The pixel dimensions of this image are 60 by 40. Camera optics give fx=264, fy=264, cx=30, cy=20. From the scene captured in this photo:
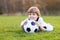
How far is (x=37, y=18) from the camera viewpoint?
4816 mm

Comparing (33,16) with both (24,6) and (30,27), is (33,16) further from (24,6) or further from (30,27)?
(24,6)

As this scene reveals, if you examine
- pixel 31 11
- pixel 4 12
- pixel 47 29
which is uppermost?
pixel 31 11

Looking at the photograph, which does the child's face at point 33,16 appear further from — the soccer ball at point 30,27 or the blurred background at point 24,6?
the blurred background at point 24,6

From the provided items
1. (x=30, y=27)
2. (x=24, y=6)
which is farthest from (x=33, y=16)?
(x=24, y=6)

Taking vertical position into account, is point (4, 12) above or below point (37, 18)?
below

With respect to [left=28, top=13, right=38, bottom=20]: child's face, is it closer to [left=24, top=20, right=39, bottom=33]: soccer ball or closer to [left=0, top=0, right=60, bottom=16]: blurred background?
[left=24, top=20, right=39, bottom=33]: soccer ball

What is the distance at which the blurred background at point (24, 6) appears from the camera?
18.7 m

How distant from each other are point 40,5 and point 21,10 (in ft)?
8.07

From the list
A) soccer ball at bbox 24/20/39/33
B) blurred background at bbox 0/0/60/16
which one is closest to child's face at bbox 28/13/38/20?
soccer ball at bbox 24/20/39/33

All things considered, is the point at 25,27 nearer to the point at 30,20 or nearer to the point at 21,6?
the point at 30,20

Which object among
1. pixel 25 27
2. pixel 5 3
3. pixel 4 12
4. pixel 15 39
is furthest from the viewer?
pixel 5 3

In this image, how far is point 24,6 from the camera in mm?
20469

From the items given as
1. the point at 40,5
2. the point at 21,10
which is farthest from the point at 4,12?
the point at 40,5

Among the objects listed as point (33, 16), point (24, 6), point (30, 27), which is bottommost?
point (24, 6)
